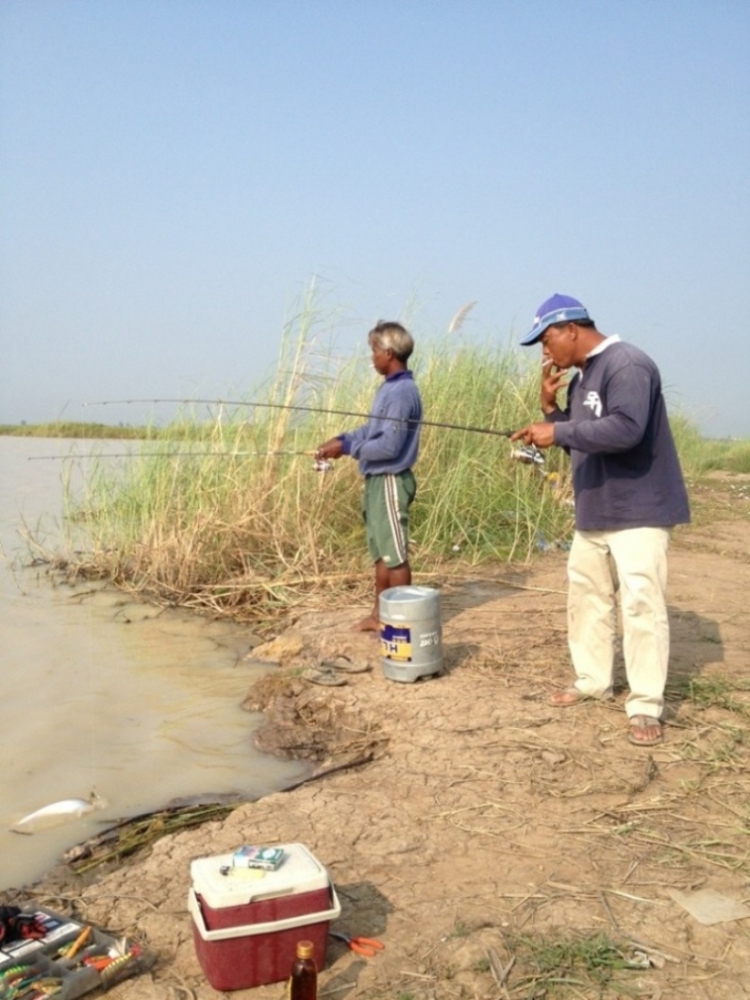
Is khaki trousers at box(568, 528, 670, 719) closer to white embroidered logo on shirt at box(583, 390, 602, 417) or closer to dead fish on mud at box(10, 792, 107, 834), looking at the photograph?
white embroidered logo on shirt at box(583, 390, 602, 417)

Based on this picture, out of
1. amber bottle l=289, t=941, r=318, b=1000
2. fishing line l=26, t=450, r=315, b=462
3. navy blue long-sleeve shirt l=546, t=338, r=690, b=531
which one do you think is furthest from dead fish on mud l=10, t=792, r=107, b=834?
fishing line l=26, t=450, r=315, b=462

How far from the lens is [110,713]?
4.71 metres

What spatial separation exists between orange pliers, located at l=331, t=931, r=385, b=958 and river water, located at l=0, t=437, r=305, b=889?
3.99ft

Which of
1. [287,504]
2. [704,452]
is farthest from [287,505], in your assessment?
[704,452]

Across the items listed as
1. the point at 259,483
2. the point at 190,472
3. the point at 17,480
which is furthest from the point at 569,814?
the point at 17,480

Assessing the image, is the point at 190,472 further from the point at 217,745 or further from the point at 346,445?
the point at 217,745

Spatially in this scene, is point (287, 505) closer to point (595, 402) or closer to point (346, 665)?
point (346, 665)

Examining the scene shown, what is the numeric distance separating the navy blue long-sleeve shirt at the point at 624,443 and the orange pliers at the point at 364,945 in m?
1.80

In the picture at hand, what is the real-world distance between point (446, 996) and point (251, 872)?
0.51 metres

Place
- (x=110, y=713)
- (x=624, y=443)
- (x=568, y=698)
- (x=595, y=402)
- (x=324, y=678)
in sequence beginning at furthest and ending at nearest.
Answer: (x=110, y=713) < (x=324, y=678) < (x=568, y=698) < (x=595, y=402) < (x=624, y=443)

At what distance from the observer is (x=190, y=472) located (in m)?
7.33

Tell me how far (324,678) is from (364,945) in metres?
2.25

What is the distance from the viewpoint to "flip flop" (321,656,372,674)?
4.66 meters

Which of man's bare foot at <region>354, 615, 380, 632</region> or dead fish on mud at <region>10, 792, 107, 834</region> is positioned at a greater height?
man's bare foot at <region>354, 615, 380, 632</region>
